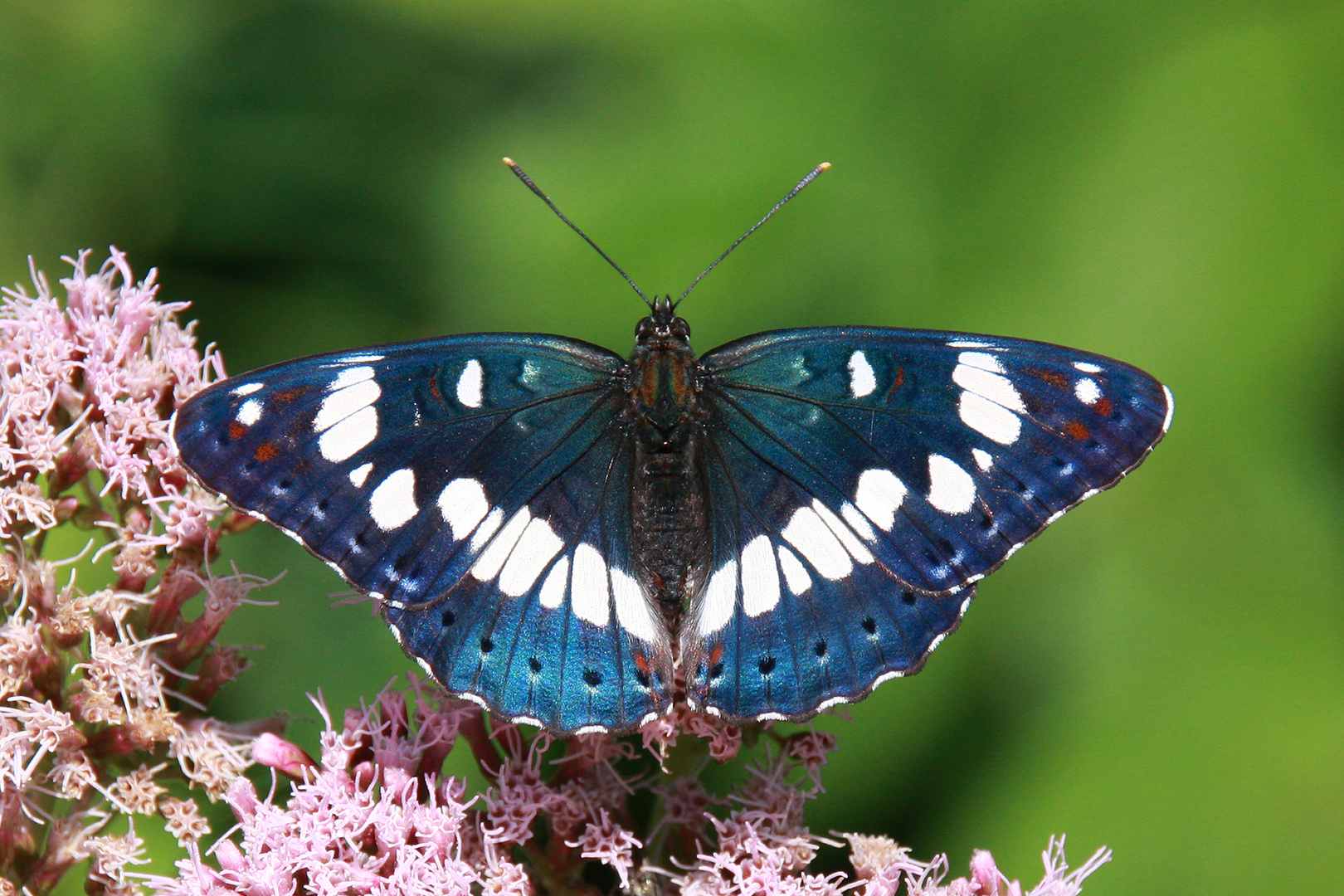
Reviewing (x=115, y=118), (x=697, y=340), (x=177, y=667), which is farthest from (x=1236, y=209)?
(x=115, y=118)

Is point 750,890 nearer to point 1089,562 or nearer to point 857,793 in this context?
point 857,793

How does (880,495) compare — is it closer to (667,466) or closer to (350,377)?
(667,466)

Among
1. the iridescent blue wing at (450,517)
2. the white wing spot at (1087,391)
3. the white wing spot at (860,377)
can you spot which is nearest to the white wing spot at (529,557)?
the iridescent blue wing at (450,517)

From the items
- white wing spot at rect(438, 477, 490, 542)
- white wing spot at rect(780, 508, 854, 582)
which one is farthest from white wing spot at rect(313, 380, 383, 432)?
white wing spot at rect(780, 508, 854, 582)

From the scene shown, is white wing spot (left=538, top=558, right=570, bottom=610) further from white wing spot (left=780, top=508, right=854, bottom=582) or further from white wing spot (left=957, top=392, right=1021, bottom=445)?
white wing spot (left=957, top=392, right=1021, bottom=445)

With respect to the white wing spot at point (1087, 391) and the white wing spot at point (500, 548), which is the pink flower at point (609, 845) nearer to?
the white wing spot at point (500, 548)
